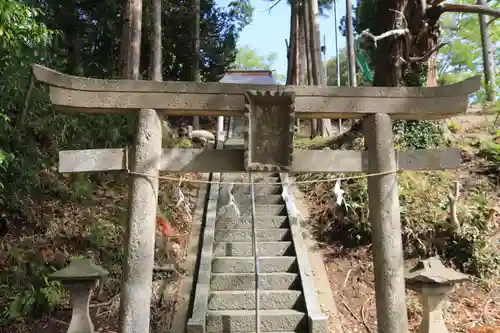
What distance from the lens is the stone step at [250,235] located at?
697cm

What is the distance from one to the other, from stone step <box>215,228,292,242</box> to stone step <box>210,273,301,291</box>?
91 centimetres

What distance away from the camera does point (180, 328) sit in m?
5.31

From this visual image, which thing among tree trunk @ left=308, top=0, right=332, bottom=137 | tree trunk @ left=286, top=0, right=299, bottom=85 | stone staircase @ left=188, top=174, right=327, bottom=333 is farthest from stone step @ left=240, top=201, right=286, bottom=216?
tree trunk @ left=286, top=0, right=299, bottom=85

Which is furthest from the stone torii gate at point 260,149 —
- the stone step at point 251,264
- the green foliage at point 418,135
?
the green foliage at point 418,135

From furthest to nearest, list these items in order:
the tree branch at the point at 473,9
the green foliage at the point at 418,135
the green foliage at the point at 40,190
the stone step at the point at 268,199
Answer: the green foliage at the point at 418,135 < the stone step at the point at 268,199 < the tree branch at the point at 473,9 < the green foliage at the point at 40,190

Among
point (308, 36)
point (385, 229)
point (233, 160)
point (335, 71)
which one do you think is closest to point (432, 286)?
point (385, 229)

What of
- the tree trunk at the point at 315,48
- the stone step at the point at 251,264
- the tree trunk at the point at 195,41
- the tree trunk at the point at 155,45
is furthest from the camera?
the tree trunk at the point at 195,41

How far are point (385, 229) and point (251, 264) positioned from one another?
2805 mm

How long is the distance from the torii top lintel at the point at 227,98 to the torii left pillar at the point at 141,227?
23 cm

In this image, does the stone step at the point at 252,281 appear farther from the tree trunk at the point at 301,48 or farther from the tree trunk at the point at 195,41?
the tree trunk at the point at 301,48

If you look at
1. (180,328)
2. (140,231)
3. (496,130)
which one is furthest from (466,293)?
(496,130)

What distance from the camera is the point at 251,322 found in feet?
17.9

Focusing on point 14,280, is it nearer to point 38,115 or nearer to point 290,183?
point 38,115

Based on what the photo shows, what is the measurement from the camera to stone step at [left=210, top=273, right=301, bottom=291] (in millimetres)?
6039
